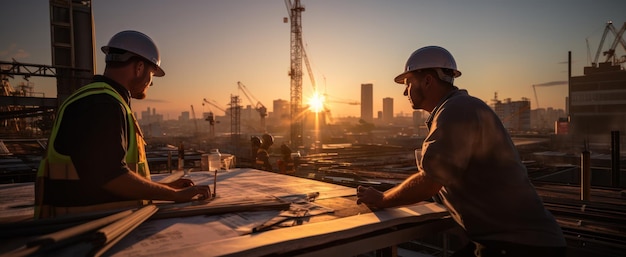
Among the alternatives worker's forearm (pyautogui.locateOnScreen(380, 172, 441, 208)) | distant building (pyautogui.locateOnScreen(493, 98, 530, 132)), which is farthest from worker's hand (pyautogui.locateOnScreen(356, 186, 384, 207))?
distant building (pyautogui.locateOnScreen(493, 98, 530, 132))

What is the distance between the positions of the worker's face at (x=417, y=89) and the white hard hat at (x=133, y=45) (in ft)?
8.45

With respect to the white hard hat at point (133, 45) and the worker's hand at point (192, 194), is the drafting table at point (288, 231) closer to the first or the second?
the worker's hand at point (192, 194)

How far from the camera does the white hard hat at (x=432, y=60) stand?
3.26 meters

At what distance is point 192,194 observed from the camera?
338 cm

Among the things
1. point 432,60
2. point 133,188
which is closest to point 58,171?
point 133,188

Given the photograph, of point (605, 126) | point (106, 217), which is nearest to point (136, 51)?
point (106, 217)

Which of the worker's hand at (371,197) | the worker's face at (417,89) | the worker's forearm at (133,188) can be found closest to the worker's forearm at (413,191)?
the worker's hand at (371,197)

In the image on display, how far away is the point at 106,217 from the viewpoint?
2.43m

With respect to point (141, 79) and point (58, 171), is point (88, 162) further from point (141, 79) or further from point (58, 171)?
point (141, 79)

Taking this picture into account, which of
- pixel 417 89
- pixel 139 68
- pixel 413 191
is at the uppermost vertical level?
pixel 139 68

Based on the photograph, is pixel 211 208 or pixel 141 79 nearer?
pixel 211 208

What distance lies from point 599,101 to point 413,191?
107m

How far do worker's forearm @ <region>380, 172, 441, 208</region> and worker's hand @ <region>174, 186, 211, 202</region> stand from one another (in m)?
1.80

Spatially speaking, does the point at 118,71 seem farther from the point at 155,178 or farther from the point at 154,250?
the point at 155,178
